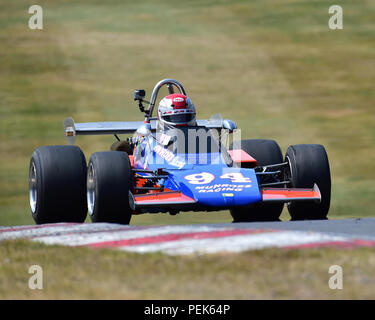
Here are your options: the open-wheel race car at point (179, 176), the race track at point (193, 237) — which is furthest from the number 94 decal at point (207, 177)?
the race track at point (193, 237)

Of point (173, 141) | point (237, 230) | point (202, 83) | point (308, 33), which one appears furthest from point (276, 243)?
point (308, 33)

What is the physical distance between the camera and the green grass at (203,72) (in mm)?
17875

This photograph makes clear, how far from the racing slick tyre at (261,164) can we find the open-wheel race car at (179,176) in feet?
0.04

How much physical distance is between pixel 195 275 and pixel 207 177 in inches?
145

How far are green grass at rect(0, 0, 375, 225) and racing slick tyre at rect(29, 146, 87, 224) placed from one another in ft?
11.5

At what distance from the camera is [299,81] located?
2167cm

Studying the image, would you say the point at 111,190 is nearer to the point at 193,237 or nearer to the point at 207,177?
the point at 207,177

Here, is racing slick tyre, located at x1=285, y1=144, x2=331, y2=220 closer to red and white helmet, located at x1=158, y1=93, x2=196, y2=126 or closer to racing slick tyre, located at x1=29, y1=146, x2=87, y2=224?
red and white helmet, located at x1=158, y1=93, x2=196, y2=126

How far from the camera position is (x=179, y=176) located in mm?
10164

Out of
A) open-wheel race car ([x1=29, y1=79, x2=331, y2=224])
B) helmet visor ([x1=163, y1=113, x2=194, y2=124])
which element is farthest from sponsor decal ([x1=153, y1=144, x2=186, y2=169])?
helmet visor ([x1=163, y1=113, x2=194, y2=124])

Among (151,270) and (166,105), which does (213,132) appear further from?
(151,270)

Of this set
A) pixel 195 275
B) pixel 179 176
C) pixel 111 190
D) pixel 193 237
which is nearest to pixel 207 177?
pixel 179 176

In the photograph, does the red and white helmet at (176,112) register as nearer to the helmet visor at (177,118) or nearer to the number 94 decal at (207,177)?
the helmet visor at (177,118)

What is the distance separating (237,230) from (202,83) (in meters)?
13.7
